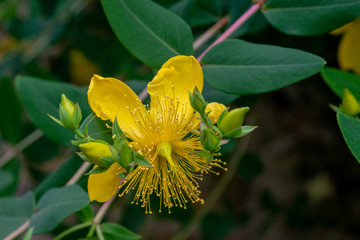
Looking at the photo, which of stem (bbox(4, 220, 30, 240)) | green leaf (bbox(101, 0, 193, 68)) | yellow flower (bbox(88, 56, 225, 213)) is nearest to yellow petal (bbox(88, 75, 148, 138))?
yellow flower (bbox(88, 56, 225, 213))

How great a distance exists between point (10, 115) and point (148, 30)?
72 centimetres

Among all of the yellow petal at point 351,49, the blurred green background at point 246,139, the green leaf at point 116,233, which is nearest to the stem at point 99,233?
the green leaf at point 116,233

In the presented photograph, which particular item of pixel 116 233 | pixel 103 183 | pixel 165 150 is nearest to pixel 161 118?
pixel 165 150

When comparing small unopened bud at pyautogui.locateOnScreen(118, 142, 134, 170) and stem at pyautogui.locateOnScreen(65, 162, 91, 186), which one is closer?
small unopened bud at pyautogui.locateOnScreen(118, 142, 134, 170)

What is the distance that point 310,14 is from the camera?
85 centimetres

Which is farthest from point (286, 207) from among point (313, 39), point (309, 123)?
point (313, 39)

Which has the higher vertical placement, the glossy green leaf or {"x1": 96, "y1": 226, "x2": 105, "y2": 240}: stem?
{"x1": 96, "y1": 226, "x2": 105, "y2": 240}: stem

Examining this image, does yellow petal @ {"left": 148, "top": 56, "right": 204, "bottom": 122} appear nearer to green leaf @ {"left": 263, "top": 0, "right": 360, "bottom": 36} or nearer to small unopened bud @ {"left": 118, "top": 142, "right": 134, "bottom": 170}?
small unopened bud @ {"left": 118, "top": 142, "right": 134, "bottom": 170}

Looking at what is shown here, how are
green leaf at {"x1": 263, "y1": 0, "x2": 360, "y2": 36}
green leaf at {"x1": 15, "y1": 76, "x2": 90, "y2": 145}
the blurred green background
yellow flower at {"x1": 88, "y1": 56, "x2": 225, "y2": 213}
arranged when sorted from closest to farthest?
yellow flower at {"x1": 88, "y1": 56, "x2": 225, "y2": 213} < green leaf at {"x1": 263, "y1": 0, "x2": 360, "y2": 36} < green leaf at {"x1": 15, "y1": 76, "x2": 90, "y2": 145} < the blurred green background

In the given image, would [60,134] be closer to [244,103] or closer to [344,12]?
[244,103]

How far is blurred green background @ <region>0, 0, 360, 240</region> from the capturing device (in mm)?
1405

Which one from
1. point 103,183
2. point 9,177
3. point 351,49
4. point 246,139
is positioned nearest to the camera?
point 103,183

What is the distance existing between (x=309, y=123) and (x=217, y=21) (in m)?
1.06

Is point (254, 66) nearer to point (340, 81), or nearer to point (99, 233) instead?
point (340, 81)
